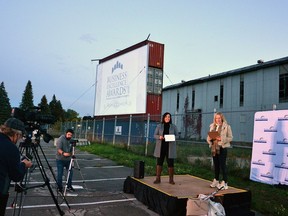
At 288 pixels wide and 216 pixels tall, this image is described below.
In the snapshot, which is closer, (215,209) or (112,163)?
(215,209)

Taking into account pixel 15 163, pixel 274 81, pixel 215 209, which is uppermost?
pixel 274 81

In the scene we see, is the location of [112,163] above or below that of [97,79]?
below

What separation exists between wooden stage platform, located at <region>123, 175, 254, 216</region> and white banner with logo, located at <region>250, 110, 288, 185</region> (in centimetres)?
218

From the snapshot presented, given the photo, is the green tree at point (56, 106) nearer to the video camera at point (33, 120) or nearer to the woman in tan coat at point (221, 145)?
the woman in tan coat at point (221, 145)

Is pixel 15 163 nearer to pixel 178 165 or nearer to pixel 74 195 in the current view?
pixel 74 195

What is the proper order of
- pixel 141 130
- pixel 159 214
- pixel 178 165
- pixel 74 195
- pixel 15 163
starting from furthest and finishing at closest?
pixel 141 130
pixel 178 165
pixel 74 195
pixel 159 214
pixel 15 163

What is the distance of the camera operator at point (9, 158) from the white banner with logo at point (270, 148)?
261 inches

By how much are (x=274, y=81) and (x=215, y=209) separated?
24636 mm

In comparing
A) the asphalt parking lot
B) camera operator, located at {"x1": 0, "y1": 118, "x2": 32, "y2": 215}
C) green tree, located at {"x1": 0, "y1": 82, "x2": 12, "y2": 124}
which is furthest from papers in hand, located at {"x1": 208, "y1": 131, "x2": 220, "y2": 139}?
green tree, located at {"x1": 0, "y1": 82, "x2": 12, "y2": 124}

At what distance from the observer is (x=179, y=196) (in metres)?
5.33

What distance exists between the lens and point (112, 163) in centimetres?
1293

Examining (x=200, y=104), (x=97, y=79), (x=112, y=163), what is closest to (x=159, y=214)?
(x=112, y=163)

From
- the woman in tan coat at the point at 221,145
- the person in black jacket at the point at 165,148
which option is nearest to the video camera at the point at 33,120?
the person in black jacket at the point at 165,148

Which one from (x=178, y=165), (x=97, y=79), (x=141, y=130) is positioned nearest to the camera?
(x=178, y=165)
